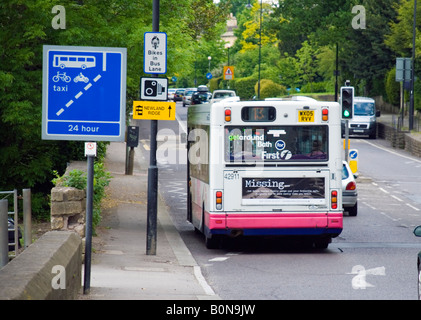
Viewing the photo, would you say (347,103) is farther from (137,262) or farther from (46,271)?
(46,271)

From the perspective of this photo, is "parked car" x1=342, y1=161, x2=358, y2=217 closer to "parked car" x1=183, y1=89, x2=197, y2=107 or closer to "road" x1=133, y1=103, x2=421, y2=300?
"road" x1=133, y1=103, x2=421, y2=300

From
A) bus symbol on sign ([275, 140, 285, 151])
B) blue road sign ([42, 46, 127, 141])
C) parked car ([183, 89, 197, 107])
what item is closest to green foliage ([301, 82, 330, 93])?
parked car ([183, 89, 197, 107])

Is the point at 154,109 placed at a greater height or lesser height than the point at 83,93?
lesser

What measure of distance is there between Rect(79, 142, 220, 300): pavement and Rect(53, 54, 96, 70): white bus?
280cm

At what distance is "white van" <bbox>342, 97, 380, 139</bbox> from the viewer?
53719 mm

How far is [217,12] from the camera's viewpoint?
45.1 m

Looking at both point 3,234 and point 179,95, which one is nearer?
point 3,234

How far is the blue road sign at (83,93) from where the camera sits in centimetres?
1103

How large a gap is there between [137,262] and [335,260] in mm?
3544

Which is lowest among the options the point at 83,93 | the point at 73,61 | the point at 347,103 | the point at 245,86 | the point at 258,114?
the point at 258,114

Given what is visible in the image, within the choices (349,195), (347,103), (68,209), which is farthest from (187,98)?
(68,209)

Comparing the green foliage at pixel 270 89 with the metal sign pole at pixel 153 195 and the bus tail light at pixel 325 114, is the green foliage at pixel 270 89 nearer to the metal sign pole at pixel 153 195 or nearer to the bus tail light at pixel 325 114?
the bus tail light at pixel 325 114

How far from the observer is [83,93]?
11.1 metres

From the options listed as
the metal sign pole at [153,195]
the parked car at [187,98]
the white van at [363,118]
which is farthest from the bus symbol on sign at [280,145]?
the parked car at [187,98]
